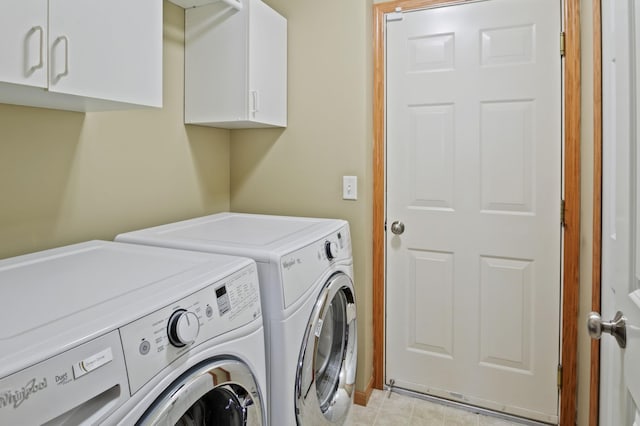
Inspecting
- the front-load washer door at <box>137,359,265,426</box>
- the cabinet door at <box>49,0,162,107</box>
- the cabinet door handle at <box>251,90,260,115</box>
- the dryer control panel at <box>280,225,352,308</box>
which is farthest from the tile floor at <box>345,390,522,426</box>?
the cabinet door at <box>49,0,162,107</box>

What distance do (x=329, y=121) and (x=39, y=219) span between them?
4.46 feet

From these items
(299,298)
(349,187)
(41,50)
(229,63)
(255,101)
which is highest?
(229,63)

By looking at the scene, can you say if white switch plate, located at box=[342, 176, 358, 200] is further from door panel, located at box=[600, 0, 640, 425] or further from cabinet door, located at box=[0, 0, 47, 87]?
cabinet door, located at box=[0, 0, 47, 87]

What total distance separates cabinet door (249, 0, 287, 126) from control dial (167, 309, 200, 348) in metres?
1.19

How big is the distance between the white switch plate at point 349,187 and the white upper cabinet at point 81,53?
1026mm

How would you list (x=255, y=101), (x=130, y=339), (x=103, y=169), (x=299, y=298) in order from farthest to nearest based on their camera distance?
(x=255, y=101) → (x=103, y=169) → (x=299, y=298) → (x=130, y=339)

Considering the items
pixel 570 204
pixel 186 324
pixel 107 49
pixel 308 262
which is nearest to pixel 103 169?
pixel 107 49

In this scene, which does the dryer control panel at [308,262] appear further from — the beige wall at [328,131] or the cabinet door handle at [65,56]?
the cabinet door handle at [65,56]

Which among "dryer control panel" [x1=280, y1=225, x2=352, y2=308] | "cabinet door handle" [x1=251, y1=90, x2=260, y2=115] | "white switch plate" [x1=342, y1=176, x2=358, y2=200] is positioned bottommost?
"dryer control panel" [x1=280, y1=225, x2=352, y2=308]

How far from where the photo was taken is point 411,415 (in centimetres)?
197

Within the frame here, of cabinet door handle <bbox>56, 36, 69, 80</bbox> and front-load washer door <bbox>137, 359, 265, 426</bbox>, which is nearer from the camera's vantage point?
front-load washer door <bbox>137, 359, 265, 426</bbox>

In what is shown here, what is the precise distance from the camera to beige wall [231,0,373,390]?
200 cm

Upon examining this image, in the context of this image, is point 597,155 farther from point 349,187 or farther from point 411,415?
point 411,415

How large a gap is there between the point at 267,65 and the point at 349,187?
0.74m
